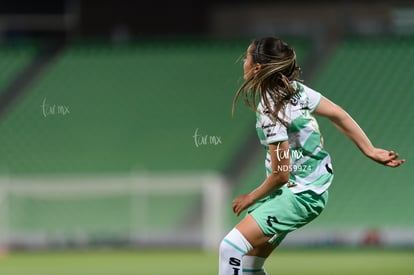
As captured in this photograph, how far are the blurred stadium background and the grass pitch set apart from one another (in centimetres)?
96

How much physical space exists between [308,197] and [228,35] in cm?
1508

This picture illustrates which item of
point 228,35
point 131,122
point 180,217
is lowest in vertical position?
point 180,217

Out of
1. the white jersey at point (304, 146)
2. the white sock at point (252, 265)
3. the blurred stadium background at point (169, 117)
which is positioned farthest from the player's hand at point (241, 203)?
the blurred stadium background at point (169, 117)

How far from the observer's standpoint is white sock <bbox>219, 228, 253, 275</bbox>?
5629mm

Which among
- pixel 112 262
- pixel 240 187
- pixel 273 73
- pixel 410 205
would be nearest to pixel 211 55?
pixel 240 187

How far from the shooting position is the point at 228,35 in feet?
67.7

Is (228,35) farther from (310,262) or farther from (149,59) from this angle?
(310,262)

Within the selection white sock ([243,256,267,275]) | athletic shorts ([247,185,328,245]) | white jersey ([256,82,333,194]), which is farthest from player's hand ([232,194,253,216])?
white sock ([243,256,267,275])

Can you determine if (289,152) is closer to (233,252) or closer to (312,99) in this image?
(312,99)

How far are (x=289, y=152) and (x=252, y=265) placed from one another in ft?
2.36

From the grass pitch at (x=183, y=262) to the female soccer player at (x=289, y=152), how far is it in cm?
457

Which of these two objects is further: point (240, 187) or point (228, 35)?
point (228, 35)

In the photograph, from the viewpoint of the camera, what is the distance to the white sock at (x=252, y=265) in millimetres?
5891

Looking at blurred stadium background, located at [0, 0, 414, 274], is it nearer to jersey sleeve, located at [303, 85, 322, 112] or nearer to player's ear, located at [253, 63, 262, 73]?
jersey sleeve, located at [303, 85, 322, 112]
